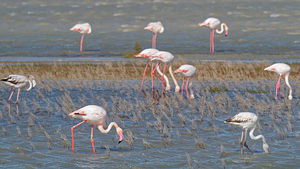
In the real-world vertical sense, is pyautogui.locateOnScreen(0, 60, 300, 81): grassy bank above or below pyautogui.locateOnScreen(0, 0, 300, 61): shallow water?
above

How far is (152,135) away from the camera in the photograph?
9633 millimetres

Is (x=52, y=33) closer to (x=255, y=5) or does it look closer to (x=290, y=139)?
(x=255, y=5)

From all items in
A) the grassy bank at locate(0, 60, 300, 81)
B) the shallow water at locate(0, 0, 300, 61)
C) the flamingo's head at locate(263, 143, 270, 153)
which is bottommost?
the shallow water at locate(0, 0, 300, 61)

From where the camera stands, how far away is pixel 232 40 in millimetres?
36031

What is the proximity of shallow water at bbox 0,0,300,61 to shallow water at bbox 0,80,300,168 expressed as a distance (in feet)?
43.9

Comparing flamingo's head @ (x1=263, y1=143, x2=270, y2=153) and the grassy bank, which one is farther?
the grassy bank

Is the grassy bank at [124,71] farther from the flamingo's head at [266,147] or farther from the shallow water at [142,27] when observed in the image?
the flamingo's head at [266,147]

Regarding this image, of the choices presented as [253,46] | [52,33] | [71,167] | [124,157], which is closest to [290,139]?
[124,157]

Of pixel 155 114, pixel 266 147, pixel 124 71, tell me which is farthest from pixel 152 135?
pixel 124 71

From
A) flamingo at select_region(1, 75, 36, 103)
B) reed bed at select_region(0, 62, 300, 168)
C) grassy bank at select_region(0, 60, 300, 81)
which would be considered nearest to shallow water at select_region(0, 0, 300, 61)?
grassy bank at select_region(0, 60, 300, 81)

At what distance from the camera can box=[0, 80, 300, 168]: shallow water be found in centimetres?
800

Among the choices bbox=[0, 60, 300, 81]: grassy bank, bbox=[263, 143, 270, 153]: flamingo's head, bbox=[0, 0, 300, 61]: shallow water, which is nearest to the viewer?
bbox=[263, 143, 270, 153]: flamingo's head

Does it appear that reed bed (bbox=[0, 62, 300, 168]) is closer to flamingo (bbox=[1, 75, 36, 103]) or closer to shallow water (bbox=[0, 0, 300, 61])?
flamingo (bbox=[1, 75, 36, 103])

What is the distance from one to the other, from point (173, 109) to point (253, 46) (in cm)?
2089
